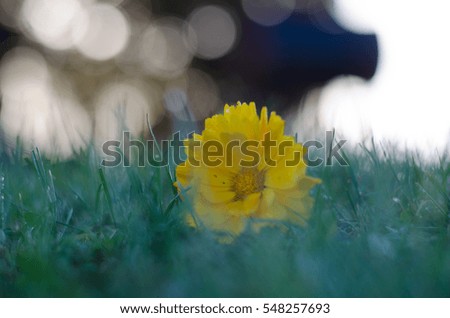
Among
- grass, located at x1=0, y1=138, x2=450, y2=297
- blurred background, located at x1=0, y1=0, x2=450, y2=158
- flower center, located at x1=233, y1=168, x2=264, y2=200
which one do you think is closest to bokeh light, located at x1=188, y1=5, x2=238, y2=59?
blurred background, located at x1=0, y1=0, x2=450, y2=158

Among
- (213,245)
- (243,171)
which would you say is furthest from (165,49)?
(213,245)

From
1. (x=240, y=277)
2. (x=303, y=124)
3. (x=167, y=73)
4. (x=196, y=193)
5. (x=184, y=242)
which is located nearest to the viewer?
(x=240, y=277)

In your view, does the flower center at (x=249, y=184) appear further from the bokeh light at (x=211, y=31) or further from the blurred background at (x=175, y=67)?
the bokeh light at (x=211, y=31)

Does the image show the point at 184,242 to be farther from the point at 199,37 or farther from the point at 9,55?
the point at 9,55

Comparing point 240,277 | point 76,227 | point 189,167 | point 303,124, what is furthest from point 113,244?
point 303,124

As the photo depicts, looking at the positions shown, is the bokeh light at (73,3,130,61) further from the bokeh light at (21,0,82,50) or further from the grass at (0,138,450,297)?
the grass at (0,138,450,297)

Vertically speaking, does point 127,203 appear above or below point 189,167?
below
